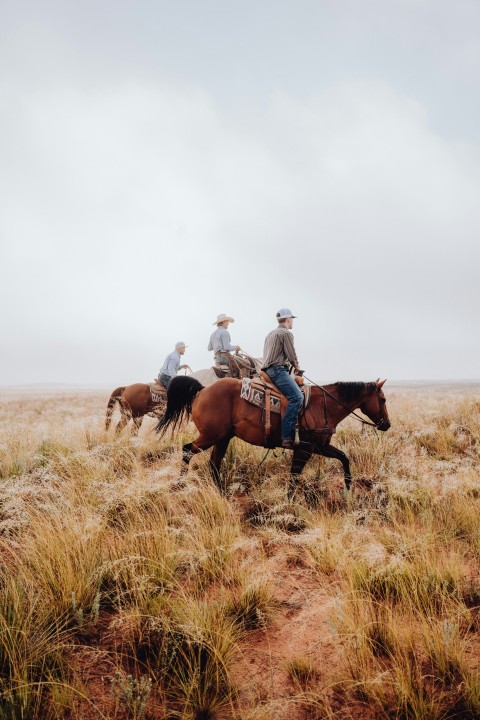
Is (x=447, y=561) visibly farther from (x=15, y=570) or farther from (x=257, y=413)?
(x=15, y=570)

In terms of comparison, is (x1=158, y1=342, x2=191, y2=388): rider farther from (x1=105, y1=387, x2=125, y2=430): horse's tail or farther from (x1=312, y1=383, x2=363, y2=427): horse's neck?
(x1=312, y1=383, x2=363, y2=427): horse's neck

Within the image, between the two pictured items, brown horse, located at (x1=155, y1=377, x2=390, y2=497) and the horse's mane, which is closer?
brown horse, located at (x1=155, y1=377, x2=390, y2=497)

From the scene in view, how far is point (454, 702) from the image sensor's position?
2.14m

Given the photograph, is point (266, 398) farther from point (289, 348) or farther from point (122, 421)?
point (122, 421)

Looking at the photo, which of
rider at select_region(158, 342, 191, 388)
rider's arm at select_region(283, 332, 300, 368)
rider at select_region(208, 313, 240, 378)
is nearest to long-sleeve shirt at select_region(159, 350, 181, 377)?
Answer: rider at select_region(158, 342, 191, 388)

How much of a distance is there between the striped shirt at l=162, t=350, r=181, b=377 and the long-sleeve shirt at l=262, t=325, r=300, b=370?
5.05m

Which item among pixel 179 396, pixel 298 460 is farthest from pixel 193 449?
pixel 298 460

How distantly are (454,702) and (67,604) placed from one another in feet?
9.00

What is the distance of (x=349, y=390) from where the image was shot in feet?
21.9

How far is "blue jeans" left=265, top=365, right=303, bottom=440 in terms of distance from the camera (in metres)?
5.96

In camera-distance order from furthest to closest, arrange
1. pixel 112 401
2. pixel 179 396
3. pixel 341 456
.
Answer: pixel 112 401
pixel 179 396
pixel 341 456

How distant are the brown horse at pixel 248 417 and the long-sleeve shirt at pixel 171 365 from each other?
4.10m

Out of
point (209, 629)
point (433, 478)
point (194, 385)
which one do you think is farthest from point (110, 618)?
point (433, 478)

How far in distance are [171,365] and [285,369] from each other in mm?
5269
